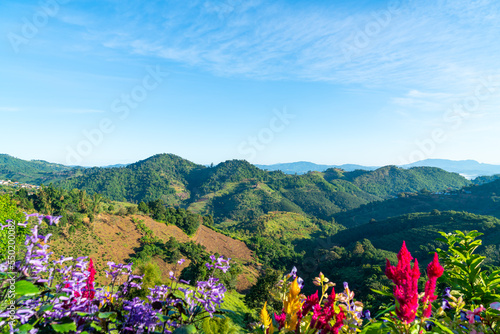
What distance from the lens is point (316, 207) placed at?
166 meters

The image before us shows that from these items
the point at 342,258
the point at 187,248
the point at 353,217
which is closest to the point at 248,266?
the point at 187,248

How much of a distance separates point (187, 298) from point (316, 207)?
172 meters

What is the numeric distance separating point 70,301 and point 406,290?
2.61 m

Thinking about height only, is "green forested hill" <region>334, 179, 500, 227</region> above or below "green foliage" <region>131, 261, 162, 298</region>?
below

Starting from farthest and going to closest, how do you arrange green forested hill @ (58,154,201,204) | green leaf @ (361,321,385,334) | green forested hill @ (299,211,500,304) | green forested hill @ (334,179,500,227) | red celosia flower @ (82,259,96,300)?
green forested hill @ (58,154,201,204), green forested hill @ (334,179,500,227), green forested hill @ (299,211,500,304), red celosia flower @ (82,259,96,300), green leaf @ (361,321,385,334)

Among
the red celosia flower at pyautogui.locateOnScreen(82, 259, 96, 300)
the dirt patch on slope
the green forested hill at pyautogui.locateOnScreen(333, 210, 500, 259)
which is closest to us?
the red celosia flower at pyautogui.locateOnScreen(82, 259, 96, 300)

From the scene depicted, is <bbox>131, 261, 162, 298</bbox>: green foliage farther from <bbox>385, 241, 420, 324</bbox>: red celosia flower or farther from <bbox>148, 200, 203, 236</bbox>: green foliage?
<bbox>148, 200, 203, 236</bbox>: green foliage

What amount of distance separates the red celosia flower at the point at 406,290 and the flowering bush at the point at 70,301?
1544 millimetres

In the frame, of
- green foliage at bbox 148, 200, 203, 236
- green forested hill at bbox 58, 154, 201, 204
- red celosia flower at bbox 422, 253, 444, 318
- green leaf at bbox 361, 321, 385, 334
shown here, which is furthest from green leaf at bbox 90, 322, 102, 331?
green forested hill at bbox 58, 154, 201, 204

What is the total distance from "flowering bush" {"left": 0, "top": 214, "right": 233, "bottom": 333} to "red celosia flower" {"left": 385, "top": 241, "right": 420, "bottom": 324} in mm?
→ 1544

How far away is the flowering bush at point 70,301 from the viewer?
167cm

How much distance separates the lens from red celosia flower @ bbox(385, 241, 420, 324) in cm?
174

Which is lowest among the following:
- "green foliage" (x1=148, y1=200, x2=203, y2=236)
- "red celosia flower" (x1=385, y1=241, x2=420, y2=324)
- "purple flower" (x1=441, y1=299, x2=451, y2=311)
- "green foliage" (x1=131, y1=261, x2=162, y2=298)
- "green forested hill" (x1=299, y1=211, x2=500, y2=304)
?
"green forested hill" (x1=299, y1=211, x2=500, y2=304)

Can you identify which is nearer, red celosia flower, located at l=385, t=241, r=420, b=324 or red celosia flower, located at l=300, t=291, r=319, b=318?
red celosia flower, located at l=385, t=241, r=420, b=324
